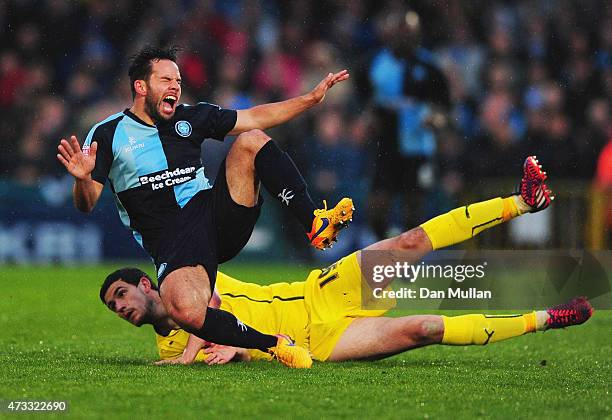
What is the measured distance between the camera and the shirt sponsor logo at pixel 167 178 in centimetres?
720

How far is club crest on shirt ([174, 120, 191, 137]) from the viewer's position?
24.2 ft

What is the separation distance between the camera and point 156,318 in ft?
23.5

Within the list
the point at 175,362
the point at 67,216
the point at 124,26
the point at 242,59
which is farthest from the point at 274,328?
the point at 124,26

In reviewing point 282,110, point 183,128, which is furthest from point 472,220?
point 183,128

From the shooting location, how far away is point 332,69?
16969 mm

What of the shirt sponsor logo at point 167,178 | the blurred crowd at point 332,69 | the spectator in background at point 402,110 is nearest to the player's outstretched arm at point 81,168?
the shirt sponsor logo at point 167,178

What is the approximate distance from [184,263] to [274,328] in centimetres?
72

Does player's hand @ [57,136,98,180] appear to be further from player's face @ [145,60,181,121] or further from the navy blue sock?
the navy blue sock

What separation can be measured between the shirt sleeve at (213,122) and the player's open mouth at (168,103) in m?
0.20

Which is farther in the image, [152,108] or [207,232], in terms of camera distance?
[152,108]

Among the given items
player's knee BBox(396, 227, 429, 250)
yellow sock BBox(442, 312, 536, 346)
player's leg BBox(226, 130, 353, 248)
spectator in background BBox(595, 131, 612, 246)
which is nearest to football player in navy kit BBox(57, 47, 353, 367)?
player's leg BBox(226, 130, 353, 248)

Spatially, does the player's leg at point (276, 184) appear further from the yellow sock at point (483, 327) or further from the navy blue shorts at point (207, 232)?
the yellow sock at point (483, 327)

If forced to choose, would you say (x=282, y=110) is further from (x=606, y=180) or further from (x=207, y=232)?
(x=606, y=180)

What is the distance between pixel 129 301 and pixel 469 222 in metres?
2.08
